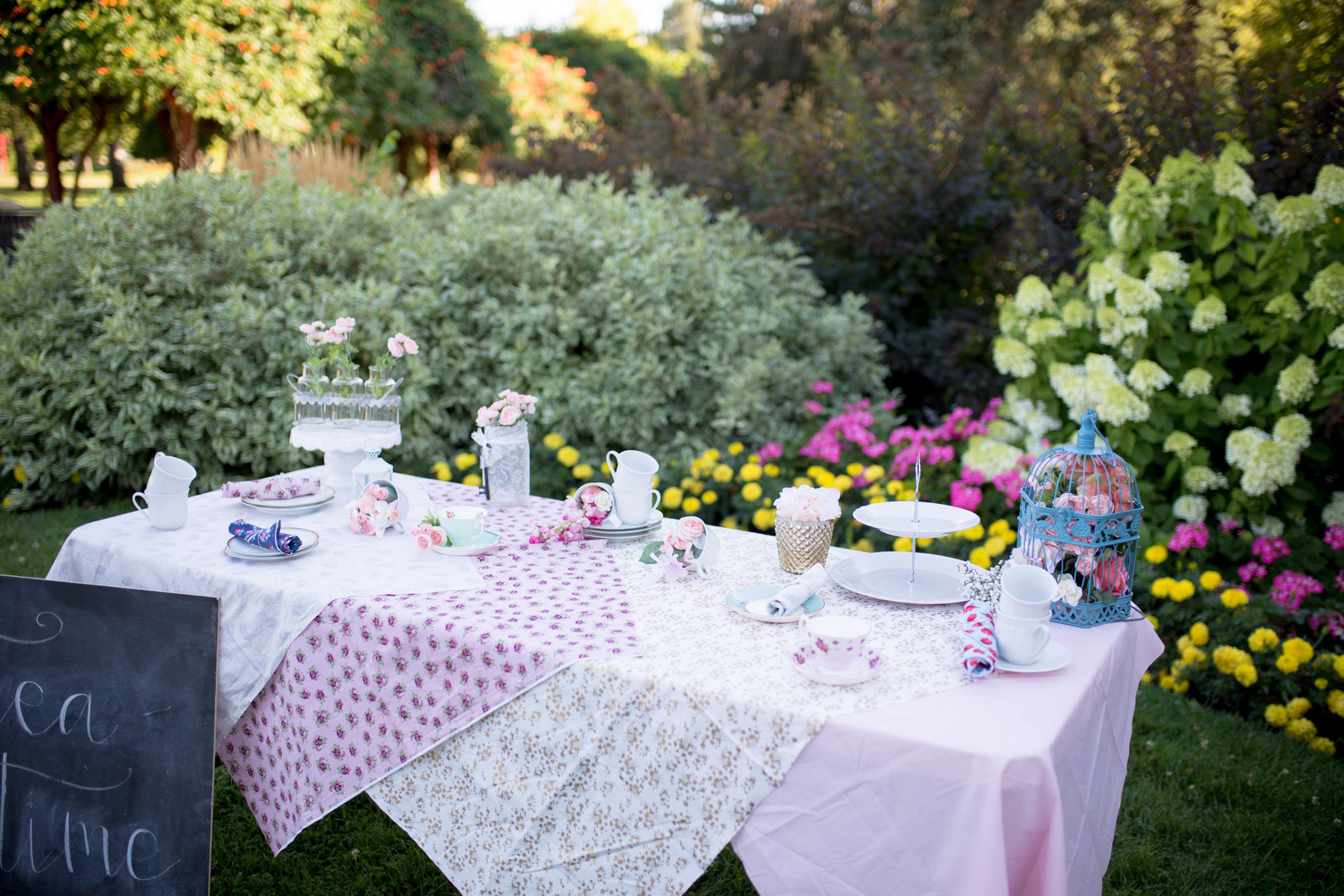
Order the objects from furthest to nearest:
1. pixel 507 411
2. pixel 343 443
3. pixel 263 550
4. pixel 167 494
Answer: pixel 343 443
pixel 507 411
pixel 167 494
pixel 263 550

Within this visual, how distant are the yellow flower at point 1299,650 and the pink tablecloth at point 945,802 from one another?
181 cm

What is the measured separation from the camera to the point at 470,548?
2086 mm

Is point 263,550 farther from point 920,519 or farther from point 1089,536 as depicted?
point 1089,536

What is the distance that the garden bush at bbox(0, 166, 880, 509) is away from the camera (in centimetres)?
428

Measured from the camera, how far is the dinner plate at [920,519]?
1778 millimetres

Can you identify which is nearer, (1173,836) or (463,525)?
(463,525)

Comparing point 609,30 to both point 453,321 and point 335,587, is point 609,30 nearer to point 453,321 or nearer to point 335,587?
point 453,321

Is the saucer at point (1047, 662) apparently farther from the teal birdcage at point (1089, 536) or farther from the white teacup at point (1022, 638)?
the teal birdcage at point (1089, 536)

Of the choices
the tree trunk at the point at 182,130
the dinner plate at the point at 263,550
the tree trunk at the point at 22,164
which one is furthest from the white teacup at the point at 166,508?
the tree trunk at the point at 22,164

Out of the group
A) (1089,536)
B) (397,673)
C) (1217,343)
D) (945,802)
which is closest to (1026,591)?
(1089,536)

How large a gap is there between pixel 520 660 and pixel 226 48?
28.7 ft

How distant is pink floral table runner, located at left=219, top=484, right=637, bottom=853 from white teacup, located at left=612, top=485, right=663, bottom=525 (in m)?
0.27

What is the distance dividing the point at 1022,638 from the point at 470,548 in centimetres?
120

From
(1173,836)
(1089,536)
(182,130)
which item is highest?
(182,130)
